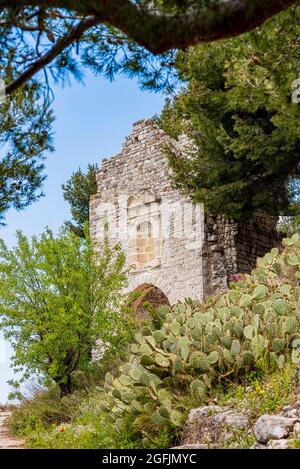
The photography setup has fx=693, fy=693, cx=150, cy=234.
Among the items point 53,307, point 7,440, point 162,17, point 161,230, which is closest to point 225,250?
point 161,230

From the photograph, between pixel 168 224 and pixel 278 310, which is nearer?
pixel 278 310

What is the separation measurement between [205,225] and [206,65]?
337cm

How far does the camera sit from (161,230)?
14.7 metres

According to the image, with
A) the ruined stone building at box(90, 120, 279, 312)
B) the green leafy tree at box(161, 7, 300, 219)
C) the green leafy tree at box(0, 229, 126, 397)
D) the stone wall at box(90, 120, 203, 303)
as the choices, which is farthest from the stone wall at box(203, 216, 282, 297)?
the green leafy tree at box(0, 229, 126, 397)

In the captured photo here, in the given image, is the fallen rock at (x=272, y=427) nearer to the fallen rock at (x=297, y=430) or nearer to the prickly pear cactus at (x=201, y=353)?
the fallen rock at (x=297, y=430)

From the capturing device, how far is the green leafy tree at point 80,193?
21734 mm

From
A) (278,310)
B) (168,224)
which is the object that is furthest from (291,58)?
(168,224)

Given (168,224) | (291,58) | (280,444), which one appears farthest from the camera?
(168,224)

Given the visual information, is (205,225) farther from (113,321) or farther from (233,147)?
(113,321)

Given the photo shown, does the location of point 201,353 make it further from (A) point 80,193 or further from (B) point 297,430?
(A) point 80,193

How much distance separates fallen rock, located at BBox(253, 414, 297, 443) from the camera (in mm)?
4945

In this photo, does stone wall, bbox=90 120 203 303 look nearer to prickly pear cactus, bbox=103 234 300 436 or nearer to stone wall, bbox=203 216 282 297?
stone wall, bbox=203 216 282 297

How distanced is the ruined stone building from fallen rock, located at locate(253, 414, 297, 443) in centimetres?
853
